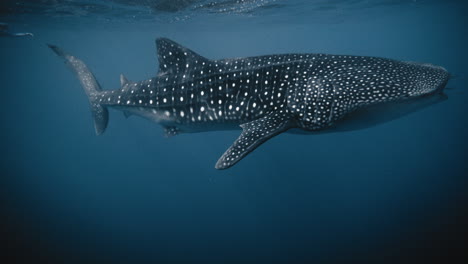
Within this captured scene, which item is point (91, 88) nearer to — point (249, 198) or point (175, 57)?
point (175, 57)

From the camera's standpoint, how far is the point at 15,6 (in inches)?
618

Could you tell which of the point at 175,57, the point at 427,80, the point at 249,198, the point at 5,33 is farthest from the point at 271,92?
the point at 5,33

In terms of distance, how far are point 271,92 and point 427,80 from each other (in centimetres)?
239

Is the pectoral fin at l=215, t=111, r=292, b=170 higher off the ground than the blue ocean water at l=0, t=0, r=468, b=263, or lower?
higher

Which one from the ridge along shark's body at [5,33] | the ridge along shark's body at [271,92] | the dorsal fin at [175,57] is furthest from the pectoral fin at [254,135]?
the ridge along shark's body at [5,33]

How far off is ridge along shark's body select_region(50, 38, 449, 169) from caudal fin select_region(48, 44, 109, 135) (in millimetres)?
1528

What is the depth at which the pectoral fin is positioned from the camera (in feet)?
12.6

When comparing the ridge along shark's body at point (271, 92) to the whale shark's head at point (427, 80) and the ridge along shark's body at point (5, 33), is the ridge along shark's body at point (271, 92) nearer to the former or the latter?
the whale shark's head at point (427, 80)

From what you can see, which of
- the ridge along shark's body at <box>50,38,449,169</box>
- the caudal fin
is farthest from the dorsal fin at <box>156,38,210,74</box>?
the caudal fin

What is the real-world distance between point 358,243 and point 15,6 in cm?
2497

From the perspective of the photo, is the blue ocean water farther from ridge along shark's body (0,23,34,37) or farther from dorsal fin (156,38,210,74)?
dorsal fin (156,38,210,74)

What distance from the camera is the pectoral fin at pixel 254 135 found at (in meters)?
3.83

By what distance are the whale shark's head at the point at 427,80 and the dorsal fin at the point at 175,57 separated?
3.89m

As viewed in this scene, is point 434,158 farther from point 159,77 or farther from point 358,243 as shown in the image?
point 159,77
